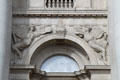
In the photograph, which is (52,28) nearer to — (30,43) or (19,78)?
(30,43)

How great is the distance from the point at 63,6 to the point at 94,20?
1.34 meters

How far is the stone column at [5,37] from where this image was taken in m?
11.7

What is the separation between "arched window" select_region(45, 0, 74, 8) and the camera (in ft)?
46.2

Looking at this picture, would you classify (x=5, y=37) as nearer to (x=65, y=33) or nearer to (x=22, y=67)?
(x=22, y=67)

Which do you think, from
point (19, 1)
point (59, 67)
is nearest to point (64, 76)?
point (59, 67)

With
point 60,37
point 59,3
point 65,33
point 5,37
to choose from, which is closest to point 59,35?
point 60,37

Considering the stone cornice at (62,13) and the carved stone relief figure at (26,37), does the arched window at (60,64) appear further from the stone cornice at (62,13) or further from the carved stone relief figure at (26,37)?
the stone cornice at (62,13)

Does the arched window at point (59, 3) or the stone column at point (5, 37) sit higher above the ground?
the arched window at point (59, 3)

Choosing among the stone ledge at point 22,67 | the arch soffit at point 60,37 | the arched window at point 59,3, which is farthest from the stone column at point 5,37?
the arched window at point 59,3

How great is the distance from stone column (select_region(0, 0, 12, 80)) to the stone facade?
0.83 meters

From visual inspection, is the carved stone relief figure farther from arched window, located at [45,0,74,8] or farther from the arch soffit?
arched window, located at [45,0,74,8]
